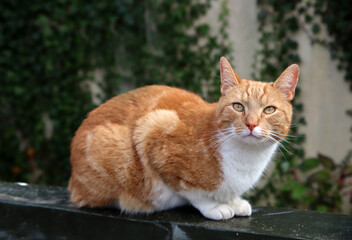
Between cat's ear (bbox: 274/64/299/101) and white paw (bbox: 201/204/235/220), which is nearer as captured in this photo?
cat's ear (bbox: 274/64/299/101)

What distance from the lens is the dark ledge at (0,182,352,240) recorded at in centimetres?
180

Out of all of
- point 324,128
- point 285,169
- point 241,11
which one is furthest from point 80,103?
point 324,128

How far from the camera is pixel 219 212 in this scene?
6.40ft

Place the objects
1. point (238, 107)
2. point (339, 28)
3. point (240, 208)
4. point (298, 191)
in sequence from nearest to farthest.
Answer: point (238, 107) < point (240, 208) < point (298, 191) < point (339, 28)

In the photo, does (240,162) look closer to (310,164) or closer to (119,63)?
(310,164)

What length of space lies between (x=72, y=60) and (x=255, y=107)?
2992 mm

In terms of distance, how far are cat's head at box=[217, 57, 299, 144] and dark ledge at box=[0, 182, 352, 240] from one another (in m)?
0.43

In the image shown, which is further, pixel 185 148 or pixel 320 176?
pixel 320 176

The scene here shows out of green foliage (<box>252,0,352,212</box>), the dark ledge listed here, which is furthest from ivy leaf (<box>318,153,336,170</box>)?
the dark ledge

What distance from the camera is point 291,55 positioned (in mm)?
3857

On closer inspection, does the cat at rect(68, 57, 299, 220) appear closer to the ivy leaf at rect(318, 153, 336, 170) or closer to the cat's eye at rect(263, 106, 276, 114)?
the cat's eye at rect(263, 106, 276, 114)

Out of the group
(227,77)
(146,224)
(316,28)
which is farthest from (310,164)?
(146,224)

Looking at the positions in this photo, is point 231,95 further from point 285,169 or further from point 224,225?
point 285,169

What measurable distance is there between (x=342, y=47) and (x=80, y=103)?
2.75 m
